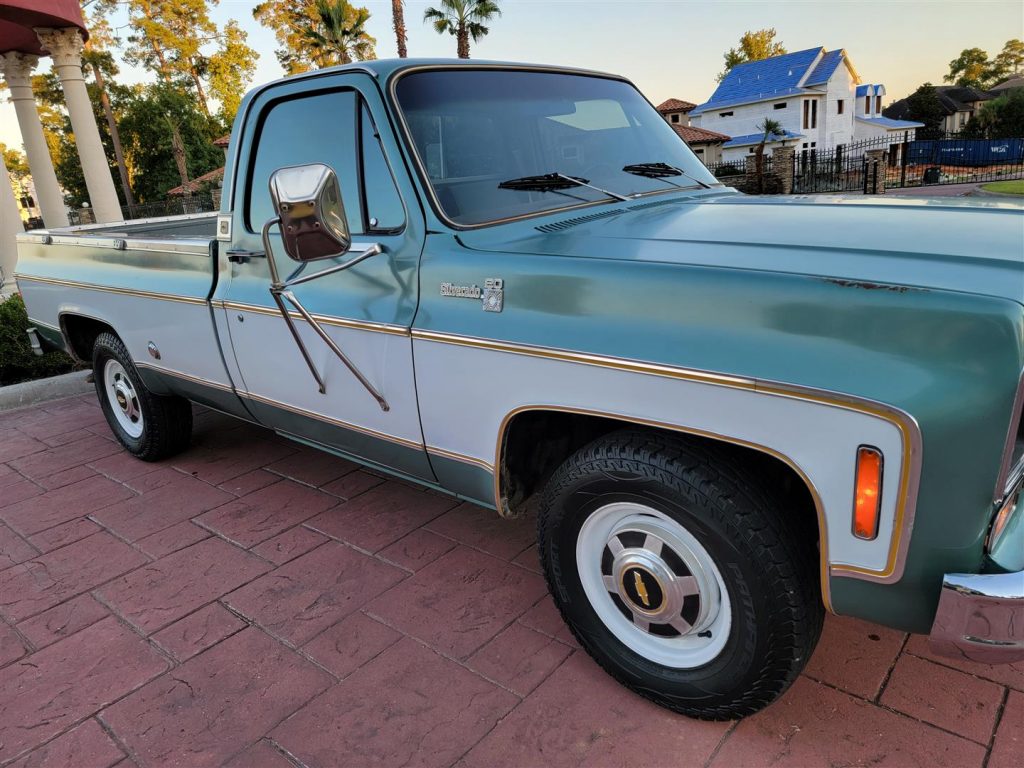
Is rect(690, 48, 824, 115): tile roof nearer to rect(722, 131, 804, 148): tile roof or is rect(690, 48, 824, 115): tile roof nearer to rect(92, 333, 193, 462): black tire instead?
rect(722, 131, 804, 148): tile roof

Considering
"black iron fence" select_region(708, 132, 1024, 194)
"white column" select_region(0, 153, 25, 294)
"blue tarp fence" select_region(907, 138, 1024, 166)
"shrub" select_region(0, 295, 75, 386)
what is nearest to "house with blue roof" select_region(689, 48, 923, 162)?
"black iron fence" select_region(708, 132, 1024, 194)

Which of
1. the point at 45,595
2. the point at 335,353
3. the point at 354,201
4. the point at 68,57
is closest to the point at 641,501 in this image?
the point at 335,353

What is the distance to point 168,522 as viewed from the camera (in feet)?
12.2

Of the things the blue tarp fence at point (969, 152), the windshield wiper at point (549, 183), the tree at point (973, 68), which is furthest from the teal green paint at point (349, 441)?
the tree at point (973, 68)

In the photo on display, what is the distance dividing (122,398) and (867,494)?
14.7ft

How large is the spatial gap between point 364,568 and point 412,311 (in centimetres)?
131

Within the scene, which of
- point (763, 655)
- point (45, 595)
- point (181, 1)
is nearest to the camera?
point (763, 655)

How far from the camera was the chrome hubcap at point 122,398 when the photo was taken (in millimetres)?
4469

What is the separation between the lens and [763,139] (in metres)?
33.8

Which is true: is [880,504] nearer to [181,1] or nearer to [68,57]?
[68,57]

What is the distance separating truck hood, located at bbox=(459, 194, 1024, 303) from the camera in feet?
5.39

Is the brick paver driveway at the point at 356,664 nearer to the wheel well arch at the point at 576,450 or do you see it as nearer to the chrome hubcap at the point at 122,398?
the wheel well arch at the point at 576,450

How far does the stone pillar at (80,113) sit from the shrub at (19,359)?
22.6 feet

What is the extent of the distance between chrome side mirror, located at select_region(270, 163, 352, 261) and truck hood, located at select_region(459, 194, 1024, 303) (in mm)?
437
